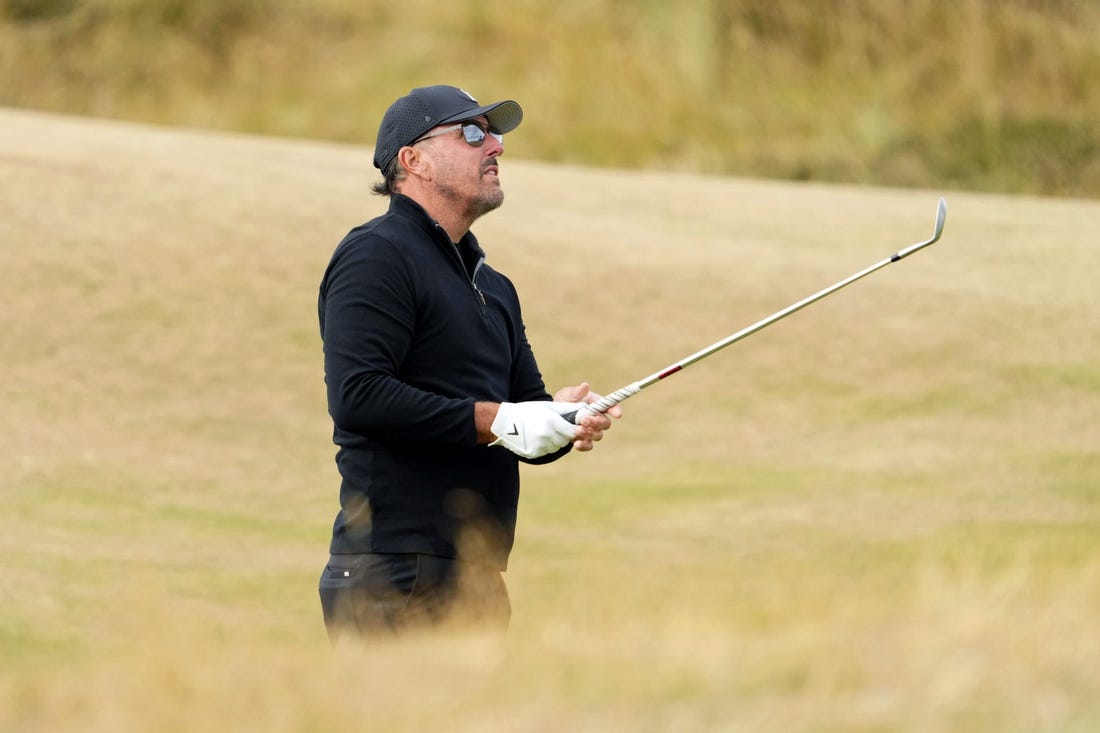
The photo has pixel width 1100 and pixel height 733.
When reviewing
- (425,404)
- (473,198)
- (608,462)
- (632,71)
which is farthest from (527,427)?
(632,71)

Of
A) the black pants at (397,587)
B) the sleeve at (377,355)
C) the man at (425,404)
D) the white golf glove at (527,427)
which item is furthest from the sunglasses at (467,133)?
the black pants at (397,587)

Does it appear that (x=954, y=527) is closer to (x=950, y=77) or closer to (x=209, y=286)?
(x=209, y=286)

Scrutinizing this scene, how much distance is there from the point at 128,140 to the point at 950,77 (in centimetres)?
871

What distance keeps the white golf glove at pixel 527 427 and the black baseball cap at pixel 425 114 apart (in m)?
0.68

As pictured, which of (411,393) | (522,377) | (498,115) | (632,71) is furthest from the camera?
(632,71)

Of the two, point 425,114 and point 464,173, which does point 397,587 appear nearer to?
point 464,173

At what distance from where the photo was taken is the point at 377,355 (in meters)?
3.57

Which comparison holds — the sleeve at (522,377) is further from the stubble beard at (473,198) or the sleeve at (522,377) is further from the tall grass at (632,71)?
the tall grass at (632,71)

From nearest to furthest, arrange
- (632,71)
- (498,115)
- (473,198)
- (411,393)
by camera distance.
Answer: (411,393)
(473,198)
(498,115)
(632,71)

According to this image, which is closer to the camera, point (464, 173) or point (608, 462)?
point (464, 173)

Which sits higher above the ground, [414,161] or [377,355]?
[414,161]

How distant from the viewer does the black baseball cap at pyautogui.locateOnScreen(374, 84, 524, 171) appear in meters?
3.91

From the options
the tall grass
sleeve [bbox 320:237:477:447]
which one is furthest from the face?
the tall grass

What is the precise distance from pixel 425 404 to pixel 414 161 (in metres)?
0.66
